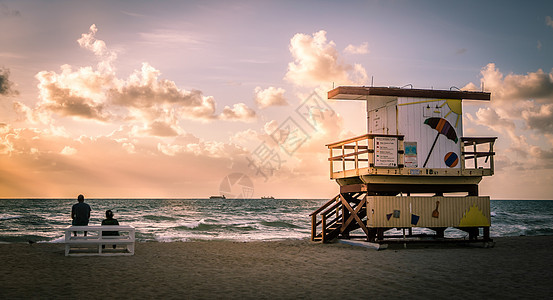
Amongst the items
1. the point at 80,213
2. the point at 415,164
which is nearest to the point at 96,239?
the point at 80,213

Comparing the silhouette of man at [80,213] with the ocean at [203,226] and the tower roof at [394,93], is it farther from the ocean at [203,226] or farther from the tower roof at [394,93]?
the tower roof at [394,93]

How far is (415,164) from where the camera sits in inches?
713

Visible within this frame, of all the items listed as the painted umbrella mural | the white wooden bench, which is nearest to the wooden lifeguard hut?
the painted umbrella mural

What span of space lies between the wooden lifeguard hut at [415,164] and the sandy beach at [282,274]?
143 centimetres

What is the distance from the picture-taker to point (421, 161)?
59.9 ft

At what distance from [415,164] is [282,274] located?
27.6 ft

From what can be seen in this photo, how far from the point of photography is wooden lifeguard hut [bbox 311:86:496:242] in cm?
1775

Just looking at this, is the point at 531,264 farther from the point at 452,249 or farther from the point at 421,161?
the point at 421,161

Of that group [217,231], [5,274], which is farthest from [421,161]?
[217,231]

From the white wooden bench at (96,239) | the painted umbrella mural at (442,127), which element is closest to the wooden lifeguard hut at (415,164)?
the painted umbrella mural at (442,127)

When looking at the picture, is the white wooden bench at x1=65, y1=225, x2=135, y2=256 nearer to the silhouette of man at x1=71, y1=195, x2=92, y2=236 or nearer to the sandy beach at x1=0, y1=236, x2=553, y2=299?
the sandy beach at x1=0, y1=236, x2=553, y2=299

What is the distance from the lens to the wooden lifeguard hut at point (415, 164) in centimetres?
1775

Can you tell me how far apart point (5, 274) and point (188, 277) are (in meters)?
4.27

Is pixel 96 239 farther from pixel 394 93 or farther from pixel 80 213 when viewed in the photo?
pixel 394 93
